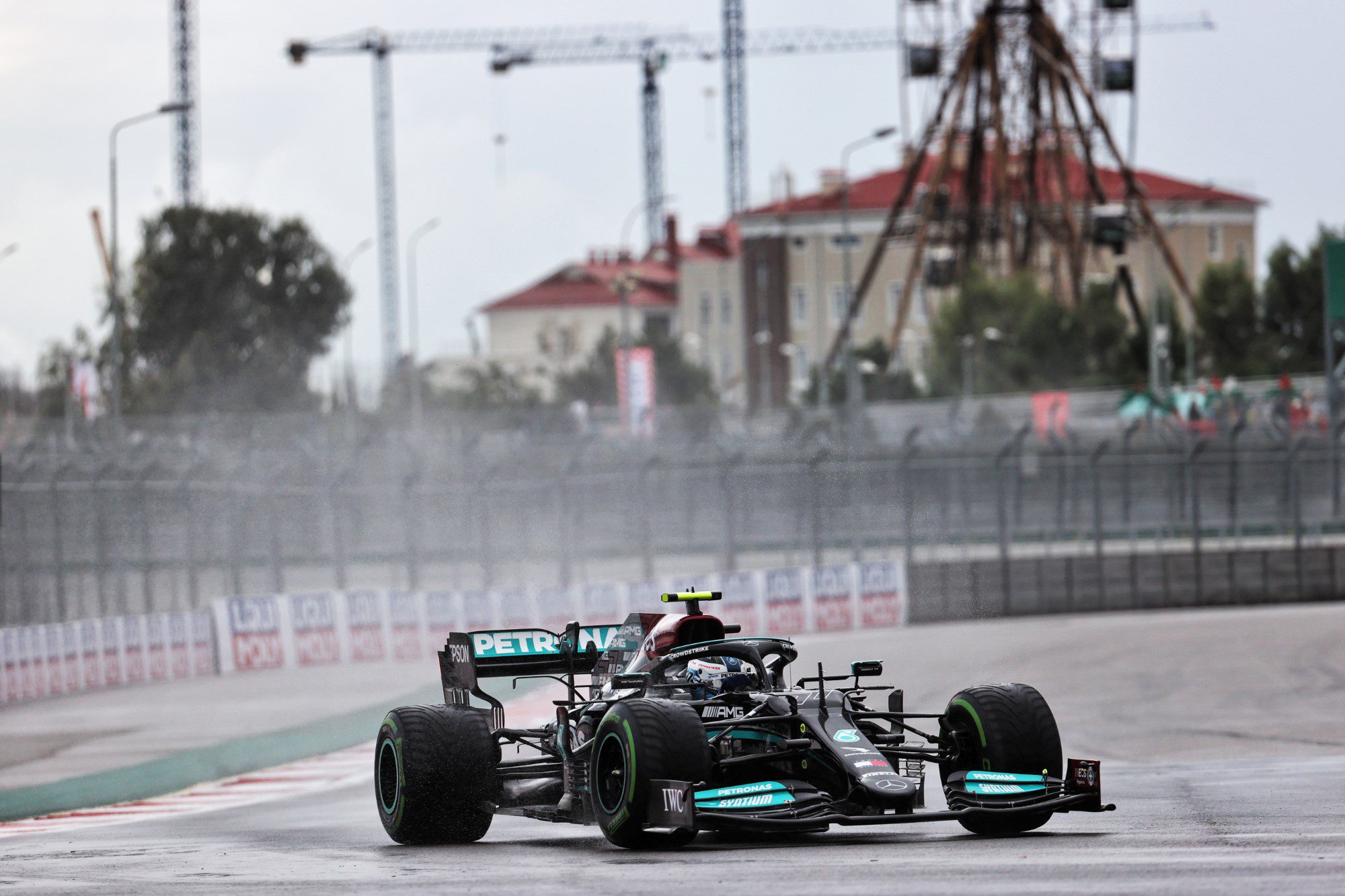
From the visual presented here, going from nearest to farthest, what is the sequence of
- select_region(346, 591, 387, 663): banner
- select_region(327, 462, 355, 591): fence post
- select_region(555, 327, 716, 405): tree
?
select_region(327, 462, 355, 591): fence post, select_region(346, 591, 387, 663): banner, select_region(555, 327, 716, 405): tree

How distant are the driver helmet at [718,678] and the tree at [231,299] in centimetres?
5758

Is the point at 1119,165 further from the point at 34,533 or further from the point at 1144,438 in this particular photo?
the point at 34,533

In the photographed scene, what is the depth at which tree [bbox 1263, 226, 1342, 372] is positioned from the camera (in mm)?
64250

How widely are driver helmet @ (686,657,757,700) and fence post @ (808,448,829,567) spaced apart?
60.6 ft

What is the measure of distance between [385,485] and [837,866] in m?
18.1

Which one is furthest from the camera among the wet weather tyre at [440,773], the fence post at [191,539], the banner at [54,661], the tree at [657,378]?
the tree at [657,378]

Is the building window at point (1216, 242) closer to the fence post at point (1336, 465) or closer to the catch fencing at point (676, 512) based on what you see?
the catch fencing at point (676, 512)

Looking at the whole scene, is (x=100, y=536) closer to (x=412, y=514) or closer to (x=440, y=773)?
(x=412, y=514)

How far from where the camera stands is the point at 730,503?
26.8m

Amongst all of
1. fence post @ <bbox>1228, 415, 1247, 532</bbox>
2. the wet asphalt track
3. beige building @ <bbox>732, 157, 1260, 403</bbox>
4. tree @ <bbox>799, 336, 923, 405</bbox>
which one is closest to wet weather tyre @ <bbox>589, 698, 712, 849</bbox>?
the wet asphalt track

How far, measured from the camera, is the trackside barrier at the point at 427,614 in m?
23.1

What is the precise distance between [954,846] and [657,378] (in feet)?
245

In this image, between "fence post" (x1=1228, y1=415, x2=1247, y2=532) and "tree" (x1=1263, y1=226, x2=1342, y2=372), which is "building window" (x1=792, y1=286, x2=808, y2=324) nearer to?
"tree" (x1=1263, y1=226, x2=1342, y2=372)

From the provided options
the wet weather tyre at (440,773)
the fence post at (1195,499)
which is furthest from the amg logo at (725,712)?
the fence post at (1195,499)
